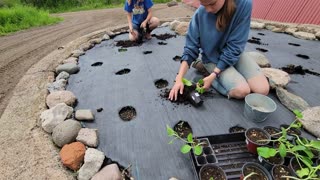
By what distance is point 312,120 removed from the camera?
1586 millimetres

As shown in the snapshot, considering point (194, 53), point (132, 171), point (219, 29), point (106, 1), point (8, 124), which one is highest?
point (219, 29)

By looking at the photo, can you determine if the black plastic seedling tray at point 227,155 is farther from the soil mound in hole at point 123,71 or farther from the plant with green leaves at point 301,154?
the soil mound in hole at point 123,71

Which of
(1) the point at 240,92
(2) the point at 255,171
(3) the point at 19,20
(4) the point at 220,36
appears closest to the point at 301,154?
(2) the point at 255,171

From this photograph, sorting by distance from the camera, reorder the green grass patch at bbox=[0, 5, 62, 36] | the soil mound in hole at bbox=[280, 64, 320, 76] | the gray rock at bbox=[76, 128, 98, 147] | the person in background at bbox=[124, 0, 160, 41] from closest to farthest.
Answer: the gray rock at bbox=[76, 128, 98, 147]
the soil mound in hole at bbox=[280, 64, 320, 76]
the person in background at bbox=[124, 0, 160, 41]
the green grass patch at bbox=[0, 5, 62, 36]

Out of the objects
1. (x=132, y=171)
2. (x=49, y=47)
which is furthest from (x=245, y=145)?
(x=49, y=47)

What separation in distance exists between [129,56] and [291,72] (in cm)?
184

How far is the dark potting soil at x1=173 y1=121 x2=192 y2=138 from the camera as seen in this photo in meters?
1.65

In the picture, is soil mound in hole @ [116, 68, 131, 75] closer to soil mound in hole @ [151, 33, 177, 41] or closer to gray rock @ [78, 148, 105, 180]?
soil mound in hole @ [151, 33, 177, 41]

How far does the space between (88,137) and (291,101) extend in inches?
62.4

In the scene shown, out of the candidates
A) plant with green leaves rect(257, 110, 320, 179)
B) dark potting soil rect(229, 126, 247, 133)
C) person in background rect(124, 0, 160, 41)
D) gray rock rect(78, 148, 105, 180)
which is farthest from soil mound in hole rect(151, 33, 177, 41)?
plant with green leaves rect(257, 110, 320, 179)

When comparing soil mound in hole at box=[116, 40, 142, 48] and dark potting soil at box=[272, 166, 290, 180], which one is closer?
dark potting soil at box=[272, 166, 290, 180]

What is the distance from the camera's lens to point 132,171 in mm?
1354

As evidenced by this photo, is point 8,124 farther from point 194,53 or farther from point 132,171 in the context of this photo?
point 194,53

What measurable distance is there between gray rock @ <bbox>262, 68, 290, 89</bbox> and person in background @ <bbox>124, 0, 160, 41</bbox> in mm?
1946
